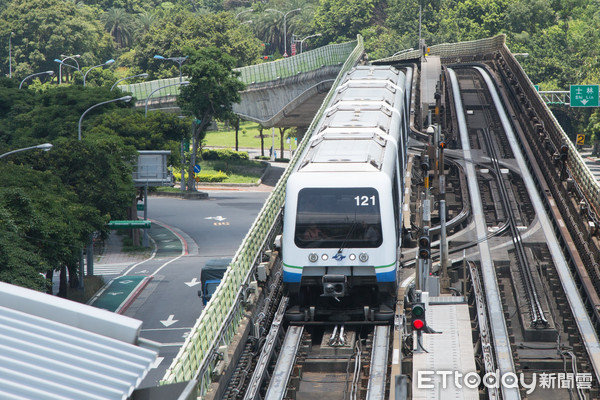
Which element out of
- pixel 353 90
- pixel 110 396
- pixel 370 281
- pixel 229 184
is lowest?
pixel 229 184

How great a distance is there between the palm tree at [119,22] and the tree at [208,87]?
2896 inches

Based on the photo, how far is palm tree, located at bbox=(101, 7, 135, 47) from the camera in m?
144

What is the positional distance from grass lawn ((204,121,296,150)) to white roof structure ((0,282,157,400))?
102 metres

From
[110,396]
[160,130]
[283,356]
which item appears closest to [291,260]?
[283,356]

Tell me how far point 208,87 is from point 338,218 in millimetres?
51264

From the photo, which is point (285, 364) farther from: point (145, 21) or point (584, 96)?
point (145, 21)

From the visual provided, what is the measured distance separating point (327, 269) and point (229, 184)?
5823 centimetres

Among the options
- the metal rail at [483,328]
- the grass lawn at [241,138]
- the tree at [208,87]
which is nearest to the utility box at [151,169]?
the tree at [208,87]

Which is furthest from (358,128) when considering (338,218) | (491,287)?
(491,287)

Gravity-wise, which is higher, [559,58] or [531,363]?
[559,58]

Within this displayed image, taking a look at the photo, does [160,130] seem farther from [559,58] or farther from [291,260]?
[559,58]

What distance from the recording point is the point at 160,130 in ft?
204

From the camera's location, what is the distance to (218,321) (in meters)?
21.0

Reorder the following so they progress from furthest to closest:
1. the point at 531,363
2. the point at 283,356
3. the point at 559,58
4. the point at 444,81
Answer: the point at 559,58
the point at 444,81
the point at 531,363
the point at 283,356
